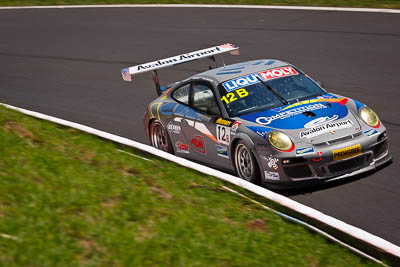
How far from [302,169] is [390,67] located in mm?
6338

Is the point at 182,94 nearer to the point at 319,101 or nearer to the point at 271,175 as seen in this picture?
the point at 319,101

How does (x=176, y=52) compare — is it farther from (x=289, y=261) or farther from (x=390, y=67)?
(x=289, y=261)

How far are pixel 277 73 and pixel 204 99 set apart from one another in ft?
3.38

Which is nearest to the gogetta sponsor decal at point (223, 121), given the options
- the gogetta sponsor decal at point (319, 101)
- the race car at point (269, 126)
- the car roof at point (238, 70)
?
the race car at point (269, 126)

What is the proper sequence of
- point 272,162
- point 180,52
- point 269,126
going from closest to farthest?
point 272,162
point 269,126
point 180,52

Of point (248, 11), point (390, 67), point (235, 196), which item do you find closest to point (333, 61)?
point (390, 67)

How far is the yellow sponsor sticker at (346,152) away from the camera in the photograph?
7.90 m

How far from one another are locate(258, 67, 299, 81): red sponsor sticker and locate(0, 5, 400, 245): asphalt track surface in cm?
169

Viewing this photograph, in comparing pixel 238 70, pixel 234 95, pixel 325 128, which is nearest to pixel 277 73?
pixel 238 70

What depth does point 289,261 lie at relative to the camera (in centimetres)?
591

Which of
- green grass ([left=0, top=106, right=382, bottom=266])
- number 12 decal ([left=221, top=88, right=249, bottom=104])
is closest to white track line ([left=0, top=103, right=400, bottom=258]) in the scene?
green grass ([left=0, top=106, right=382, bottom=266])

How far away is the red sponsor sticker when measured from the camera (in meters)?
9.35

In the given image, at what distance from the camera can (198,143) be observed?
30.7 ft

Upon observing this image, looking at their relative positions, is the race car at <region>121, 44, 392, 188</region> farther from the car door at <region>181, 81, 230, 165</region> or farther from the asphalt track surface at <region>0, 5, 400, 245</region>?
the asphalt track surface at <region>0, 5, 400, 245</region>
